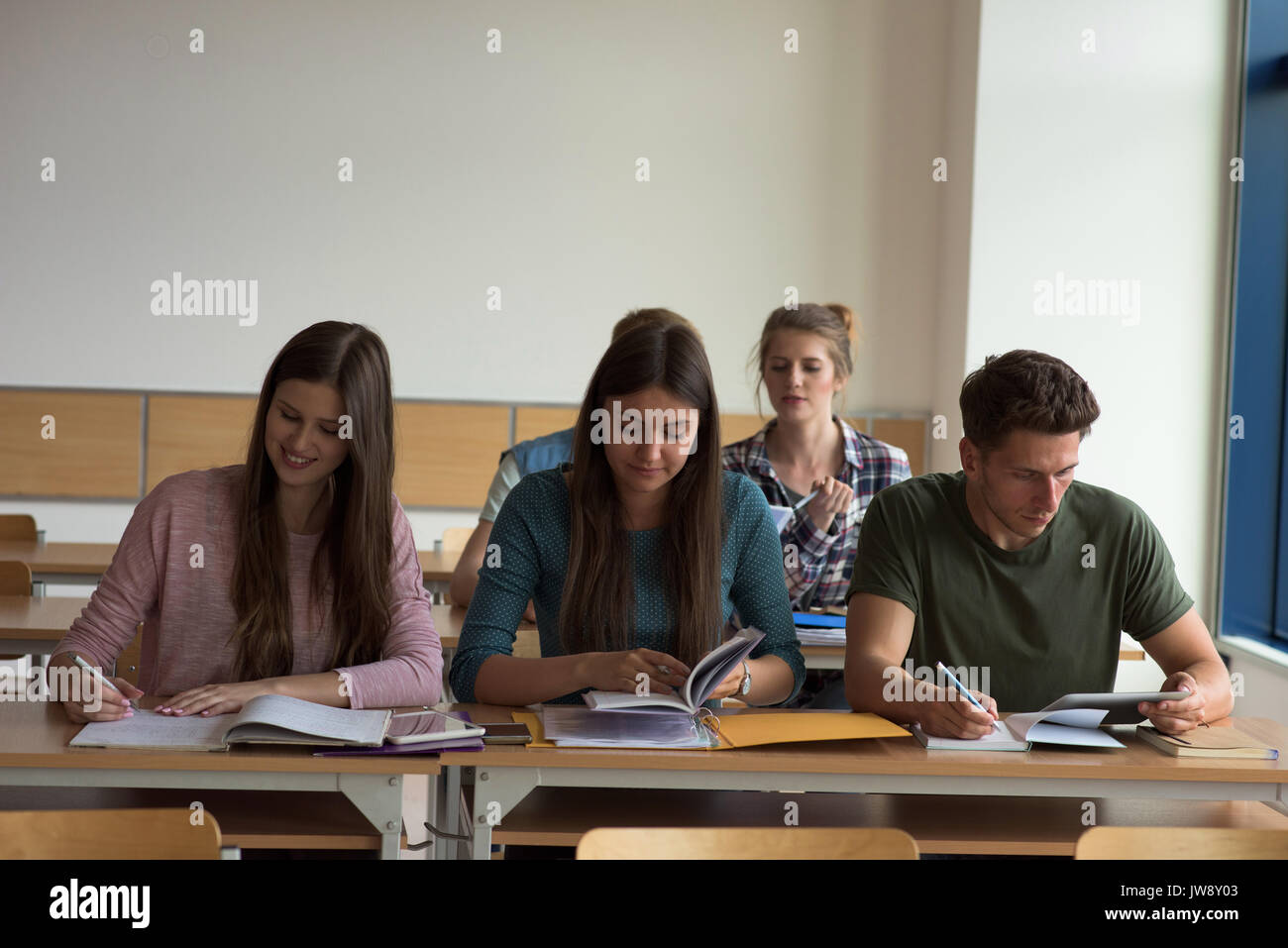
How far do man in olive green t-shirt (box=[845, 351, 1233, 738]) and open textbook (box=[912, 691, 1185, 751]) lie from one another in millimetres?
201

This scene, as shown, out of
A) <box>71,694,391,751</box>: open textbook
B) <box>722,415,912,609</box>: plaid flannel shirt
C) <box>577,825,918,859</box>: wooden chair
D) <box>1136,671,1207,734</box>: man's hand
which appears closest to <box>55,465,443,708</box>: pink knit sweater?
<box>71,694,391,751</box>: open textbook

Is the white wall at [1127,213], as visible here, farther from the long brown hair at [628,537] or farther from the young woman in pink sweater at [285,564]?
the young woman in pink sweater at [285,564]

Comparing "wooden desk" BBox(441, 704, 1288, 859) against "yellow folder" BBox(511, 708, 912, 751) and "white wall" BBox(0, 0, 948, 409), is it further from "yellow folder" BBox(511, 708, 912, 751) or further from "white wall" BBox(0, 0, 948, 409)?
"white wall" BBox(0, 0, 948, 409)

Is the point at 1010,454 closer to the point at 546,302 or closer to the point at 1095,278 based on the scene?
the point at 1095,278

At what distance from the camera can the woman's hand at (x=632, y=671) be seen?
1.94 metres

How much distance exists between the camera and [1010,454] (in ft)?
6.70

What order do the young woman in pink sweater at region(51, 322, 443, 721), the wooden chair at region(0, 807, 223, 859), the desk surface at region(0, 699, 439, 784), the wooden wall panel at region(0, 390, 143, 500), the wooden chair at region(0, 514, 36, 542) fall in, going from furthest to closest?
the wooden wall panel at region(0, 390, 143, 500) → the wooden chair at region(0, 514, 36, 542) → the young woman in pink sweater at region(51, 322, 443, 721) → the desk surface at region(0, 699, 439, 784) → the wooden chair at region(0, 807, 223, 859)

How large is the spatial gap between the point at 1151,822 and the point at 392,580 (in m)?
1.32

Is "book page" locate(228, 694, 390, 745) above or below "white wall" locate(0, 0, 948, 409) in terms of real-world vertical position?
below

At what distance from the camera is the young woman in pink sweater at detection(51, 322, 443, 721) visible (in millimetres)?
2057

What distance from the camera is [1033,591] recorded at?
2.14 meters

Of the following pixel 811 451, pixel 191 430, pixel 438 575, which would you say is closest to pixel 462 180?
pixel 191 430
